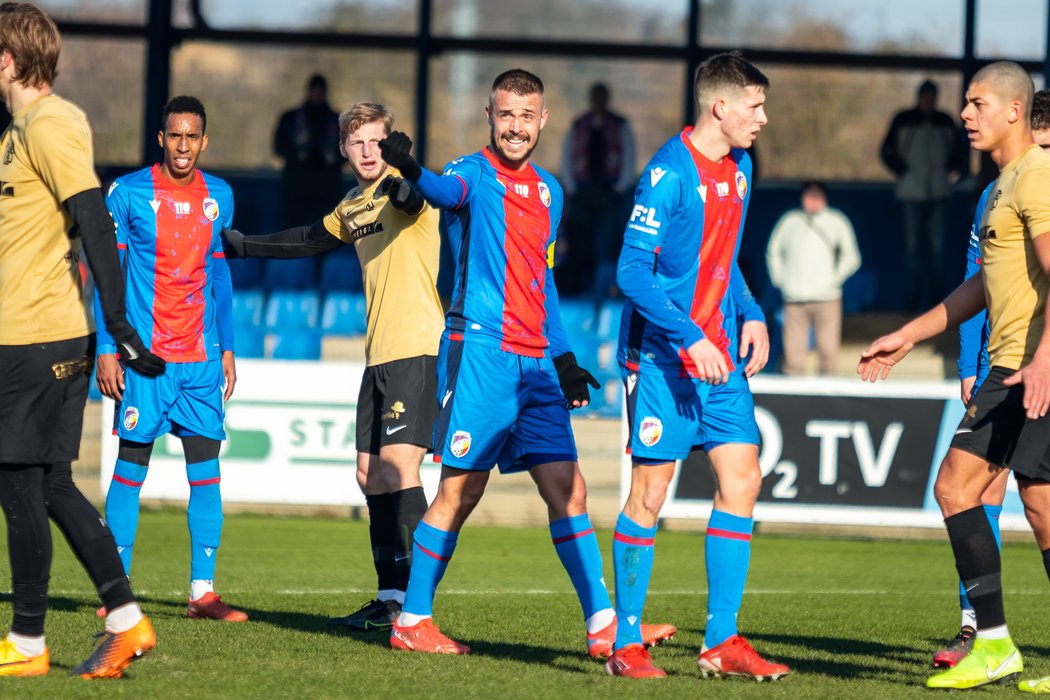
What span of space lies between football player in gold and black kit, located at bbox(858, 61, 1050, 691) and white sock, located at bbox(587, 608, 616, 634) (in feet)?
3.75

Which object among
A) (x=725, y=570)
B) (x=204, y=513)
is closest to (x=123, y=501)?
(x=204, y=513)

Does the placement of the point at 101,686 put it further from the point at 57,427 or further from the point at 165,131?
the point at 165,131

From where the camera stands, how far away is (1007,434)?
5.02 m

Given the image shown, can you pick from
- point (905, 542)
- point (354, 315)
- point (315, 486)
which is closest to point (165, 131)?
point (315, 486)

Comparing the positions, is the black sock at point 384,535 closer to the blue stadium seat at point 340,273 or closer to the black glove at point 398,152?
the black glove at point 398,152

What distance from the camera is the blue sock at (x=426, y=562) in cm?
562

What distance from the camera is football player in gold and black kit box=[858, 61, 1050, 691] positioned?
5.01m

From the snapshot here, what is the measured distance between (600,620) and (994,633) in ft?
4.52

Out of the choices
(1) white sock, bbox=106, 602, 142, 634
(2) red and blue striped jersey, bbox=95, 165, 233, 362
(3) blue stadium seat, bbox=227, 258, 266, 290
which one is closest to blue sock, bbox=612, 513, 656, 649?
(1) white sock, bbox=106, 602, 142, 634

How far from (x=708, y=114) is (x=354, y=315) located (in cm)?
980

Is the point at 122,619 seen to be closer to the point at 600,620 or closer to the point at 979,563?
the point at 600,620

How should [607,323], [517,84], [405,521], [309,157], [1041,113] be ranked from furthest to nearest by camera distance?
[309,157], [607,323], [405,521], [1041,113], [517,84]

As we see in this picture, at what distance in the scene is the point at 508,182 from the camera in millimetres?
5520

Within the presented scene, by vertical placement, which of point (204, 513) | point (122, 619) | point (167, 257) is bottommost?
point (122, 619)
